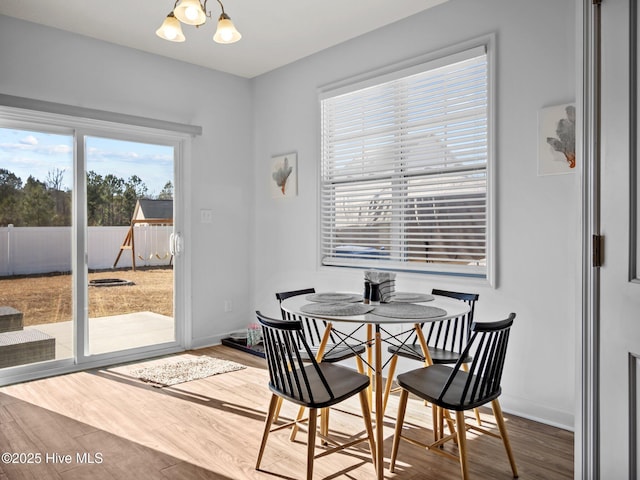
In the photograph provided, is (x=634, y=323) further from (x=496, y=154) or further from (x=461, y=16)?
(x=461, y=16)

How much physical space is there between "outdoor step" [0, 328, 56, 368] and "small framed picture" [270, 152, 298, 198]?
91.7 inches

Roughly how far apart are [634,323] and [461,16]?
250 cm

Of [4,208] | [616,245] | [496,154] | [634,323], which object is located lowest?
[634,323]

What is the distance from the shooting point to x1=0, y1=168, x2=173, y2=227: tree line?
11.5ft

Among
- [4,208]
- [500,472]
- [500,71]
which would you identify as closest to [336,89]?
[500,71]

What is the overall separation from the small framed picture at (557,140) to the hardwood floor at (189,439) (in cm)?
154

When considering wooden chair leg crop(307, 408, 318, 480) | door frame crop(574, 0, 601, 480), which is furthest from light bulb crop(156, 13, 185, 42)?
wooden chair leg crop(307, 408, 318, 480)

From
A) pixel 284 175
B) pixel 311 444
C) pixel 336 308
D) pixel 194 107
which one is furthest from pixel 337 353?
pixel 194 107

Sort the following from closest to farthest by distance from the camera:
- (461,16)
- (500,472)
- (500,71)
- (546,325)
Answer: (500,472) < (546,325) < (500,71) < (461,16)

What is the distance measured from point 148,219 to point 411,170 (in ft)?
7.82

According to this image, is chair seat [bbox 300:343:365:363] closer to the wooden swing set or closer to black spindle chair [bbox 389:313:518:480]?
black spindle chair [bbox 389:313:518:480]

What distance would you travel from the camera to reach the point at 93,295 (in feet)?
12.9

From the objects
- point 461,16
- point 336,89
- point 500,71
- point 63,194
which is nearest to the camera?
point 500,71

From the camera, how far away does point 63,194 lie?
3.76 m
